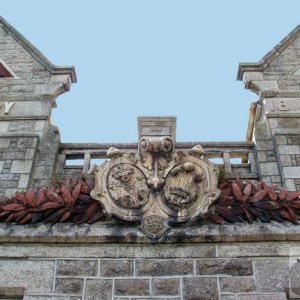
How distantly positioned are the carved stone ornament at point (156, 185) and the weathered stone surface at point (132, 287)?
576 millimetres

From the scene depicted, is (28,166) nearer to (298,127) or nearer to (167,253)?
(167,253)

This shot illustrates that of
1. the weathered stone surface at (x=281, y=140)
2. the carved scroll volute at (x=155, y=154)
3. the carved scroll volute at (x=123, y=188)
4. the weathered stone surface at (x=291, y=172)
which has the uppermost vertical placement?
the weathered stone surface at (x=281, y=140)

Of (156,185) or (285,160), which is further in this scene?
(285,160)

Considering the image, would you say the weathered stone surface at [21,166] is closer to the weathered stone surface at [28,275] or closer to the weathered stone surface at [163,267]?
the weathered stone surface at [28,275]

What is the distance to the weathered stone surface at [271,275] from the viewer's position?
19.3ft

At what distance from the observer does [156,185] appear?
21.5 ft

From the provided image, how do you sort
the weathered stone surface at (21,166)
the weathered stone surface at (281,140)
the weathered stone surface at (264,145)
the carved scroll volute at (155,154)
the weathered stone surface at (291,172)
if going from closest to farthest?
the carved scroll volute at (155,154) → the weathered stone surface at (291,172) → the weathered stone surface at (21,166) → the weathered stone surface at (281,140) → the weathered stone surface at (264,145)

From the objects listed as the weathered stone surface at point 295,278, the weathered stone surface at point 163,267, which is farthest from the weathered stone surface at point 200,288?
the weathered stone surface at point 295,278

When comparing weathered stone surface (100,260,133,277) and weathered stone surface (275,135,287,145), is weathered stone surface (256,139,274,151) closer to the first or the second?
weathered stone surface (275,135,287,145)

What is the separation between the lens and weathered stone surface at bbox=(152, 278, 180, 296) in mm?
5895

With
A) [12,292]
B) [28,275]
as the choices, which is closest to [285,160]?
[28,275]

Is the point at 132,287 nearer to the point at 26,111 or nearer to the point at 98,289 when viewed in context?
the point at 98,289

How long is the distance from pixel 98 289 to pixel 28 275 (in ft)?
2.80

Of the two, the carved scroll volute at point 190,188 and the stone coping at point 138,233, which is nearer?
the stone coping at point 138,233
